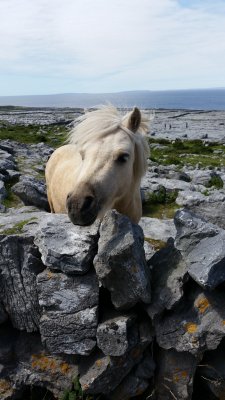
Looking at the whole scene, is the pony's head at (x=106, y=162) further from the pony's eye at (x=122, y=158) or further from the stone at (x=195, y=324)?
the stone at (x=195, y=324)

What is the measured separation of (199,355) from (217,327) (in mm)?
686

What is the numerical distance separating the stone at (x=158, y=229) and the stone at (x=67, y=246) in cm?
190

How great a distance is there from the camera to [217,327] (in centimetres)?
583

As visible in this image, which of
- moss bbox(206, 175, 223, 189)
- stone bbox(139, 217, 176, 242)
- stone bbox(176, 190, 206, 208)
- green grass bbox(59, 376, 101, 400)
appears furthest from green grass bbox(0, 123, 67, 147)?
green grass bbox(59, 376, 101, 400)

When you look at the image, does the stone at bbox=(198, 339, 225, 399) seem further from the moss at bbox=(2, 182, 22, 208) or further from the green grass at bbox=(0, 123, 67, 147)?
the green grass at bbox=(0, 123, 67, 147)

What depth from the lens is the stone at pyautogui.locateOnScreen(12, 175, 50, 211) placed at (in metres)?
11.8

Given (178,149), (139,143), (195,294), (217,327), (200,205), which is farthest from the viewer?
(178,149)

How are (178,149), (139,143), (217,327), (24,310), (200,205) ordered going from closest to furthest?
1. (217,327)
2. (24,310)
3. (139,143)
4. (200,205)
5. (178,149)

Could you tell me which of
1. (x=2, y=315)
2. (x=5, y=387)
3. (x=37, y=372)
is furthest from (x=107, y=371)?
(x=2, y=315)

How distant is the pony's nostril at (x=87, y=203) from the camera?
570 centimetres

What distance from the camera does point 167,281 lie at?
6344mm

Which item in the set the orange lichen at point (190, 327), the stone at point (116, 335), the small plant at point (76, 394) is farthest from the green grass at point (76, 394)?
the orange lichen at point (190, 327)

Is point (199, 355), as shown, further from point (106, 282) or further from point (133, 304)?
point (106, 282)

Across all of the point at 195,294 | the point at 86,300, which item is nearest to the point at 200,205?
the point at 195,294
